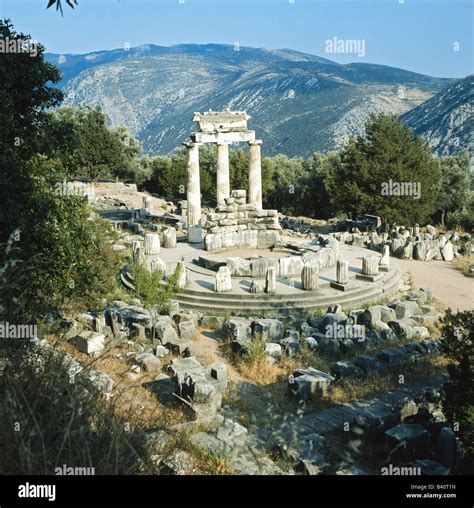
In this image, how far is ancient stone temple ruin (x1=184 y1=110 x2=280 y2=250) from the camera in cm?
2784

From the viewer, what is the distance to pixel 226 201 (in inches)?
1156

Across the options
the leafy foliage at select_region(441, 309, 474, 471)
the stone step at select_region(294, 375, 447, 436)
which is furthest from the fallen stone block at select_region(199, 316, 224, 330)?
the leafy foliage at select_region(441, 309, 474, 471)

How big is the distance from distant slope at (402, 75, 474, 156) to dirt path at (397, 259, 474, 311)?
178 ft

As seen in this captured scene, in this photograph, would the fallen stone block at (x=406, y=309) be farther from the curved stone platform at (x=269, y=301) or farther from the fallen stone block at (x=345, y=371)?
the fallen stone block at (x=345, y=371)

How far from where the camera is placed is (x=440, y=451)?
9469 mm

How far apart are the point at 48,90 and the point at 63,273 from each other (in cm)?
422

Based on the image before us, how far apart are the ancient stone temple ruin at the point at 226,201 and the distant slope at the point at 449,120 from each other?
2046 inches

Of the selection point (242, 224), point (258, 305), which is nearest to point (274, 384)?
point (258, 305)

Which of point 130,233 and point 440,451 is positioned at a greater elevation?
point 130,233

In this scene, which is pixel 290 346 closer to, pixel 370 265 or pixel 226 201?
pixel 370 265

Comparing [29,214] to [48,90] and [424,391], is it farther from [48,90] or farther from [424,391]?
[424,391]

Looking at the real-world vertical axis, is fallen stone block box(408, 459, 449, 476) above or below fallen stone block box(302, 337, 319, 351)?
below

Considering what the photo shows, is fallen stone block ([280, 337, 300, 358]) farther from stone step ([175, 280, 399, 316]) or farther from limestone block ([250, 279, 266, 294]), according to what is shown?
limestone block ([250, 279, 266, 294])
